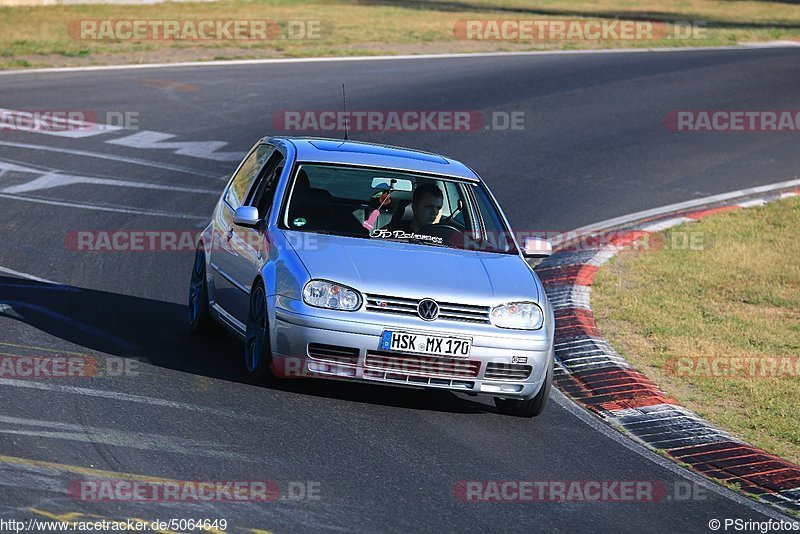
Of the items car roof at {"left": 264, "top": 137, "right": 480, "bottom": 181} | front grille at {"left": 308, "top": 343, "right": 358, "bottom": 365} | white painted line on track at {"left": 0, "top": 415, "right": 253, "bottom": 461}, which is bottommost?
white painted line on track at {"left": 0, "top": 415, "right": 253, "bottom": 461}

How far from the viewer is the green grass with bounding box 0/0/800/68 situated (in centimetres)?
2703

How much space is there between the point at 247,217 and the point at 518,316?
2048mm

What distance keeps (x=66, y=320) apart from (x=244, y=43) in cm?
1944

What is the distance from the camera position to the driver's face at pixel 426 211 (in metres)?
9.82

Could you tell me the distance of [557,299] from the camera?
12312 millimetres

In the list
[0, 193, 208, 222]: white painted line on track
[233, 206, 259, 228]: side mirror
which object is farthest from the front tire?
[0, 193, 208, 222]: white painted line on track

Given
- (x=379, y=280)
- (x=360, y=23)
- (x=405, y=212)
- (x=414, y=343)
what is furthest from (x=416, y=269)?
(x=360, y=23)

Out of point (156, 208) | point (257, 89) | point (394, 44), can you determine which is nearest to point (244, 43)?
point (394, 44)
